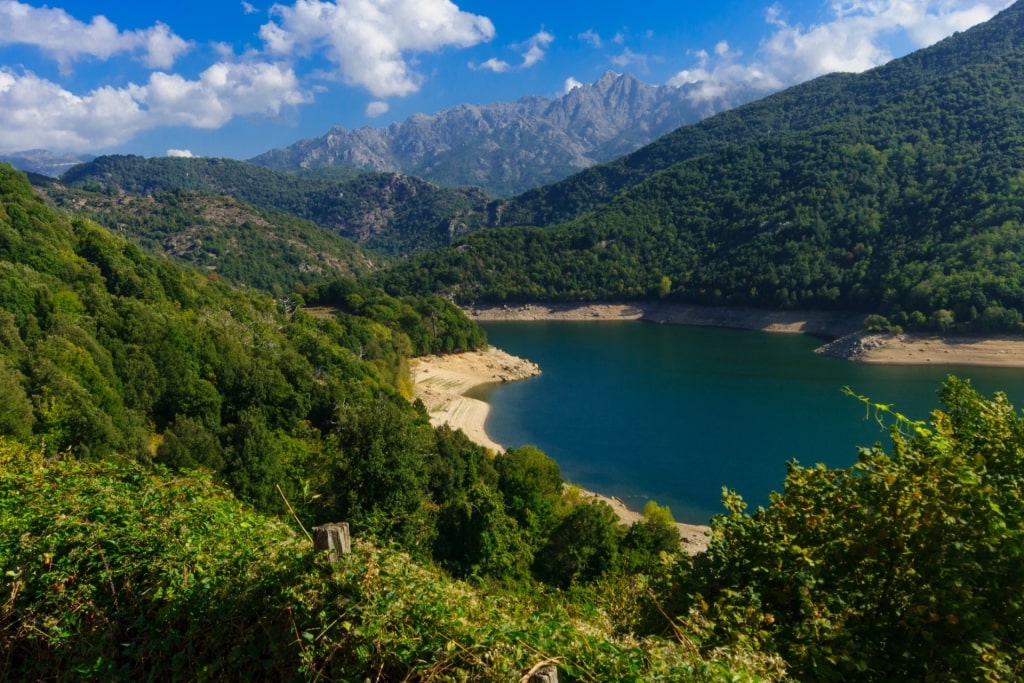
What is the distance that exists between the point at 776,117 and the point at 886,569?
550 feet

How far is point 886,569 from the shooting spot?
4.04 metres

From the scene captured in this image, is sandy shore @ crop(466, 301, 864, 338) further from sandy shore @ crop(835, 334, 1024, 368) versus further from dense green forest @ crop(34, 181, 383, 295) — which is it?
dense green forest @ crop(34, 181, 383, 295)

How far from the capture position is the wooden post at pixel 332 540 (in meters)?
3.61

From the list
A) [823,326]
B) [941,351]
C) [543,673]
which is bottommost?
[941,351]

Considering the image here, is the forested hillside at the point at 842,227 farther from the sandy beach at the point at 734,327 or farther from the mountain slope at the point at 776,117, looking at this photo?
the sandy beach at the point at 734,327

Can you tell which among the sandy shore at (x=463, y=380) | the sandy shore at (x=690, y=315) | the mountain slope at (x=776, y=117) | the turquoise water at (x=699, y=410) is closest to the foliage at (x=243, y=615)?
the turquoise water at (x=699, y=410)

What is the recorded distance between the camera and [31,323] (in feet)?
64.4

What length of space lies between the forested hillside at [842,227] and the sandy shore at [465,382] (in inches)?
1336

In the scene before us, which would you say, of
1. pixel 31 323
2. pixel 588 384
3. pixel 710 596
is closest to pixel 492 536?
pixel 710 596

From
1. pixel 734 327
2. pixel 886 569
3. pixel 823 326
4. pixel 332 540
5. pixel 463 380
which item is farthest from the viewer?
pixel 734 327

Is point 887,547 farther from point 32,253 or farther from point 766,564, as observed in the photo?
point 32,253

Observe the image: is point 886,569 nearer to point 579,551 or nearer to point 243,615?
point 243,615

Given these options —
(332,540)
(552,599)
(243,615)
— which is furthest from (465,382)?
(332,540)

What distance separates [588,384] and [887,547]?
44237 mm
